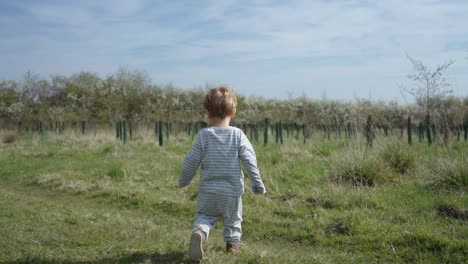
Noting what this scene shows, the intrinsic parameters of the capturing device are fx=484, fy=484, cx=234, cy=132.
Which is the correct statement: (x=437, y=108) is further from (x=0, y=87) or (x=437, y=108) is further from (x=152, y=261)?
(x=0, y=87)

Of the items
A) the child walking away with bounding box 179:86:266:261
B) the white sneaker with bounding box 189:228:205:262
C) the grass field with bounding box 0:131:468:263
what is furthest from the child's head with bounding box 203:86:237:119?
the grass field with bounding box 0:131:468:263

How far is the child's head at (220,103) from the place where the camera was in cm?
450

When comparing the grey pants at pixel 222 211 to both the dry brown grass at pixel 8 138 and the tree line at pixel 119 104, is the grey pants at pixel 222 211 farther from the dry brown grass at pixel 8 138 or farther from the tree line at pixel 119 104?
the tree line at pixel 119 104

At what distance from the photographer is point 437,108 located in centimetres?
1582

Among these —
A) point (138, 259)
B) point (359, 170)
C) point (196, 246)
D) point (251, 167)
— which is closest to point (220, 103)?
point (251, 167)

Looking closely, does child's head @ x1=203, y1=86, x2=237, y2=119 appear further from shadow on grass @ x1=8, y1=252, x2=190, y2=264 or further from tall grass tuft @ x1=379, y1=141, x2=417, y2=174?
tall grass tuft @ x1=379, y1=141, x2=417, y2=174

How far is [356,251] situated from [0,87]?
129 ft

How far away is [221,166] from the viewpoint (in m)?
4.52

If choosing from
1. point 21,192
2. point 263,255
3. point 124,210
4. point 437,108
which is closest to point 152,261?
point 263,255

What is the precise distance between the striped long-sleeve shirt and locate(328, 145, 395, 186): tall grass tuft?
3.94 meters

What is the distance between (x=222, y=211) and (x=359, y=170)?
4.32 meters

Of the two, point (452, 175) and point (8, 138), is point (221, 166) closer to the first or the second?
point (452, 175)

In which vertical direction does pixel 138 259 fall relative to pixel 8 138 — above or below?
above

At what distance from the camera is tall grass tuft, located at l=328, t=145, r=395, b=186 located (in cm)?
820
